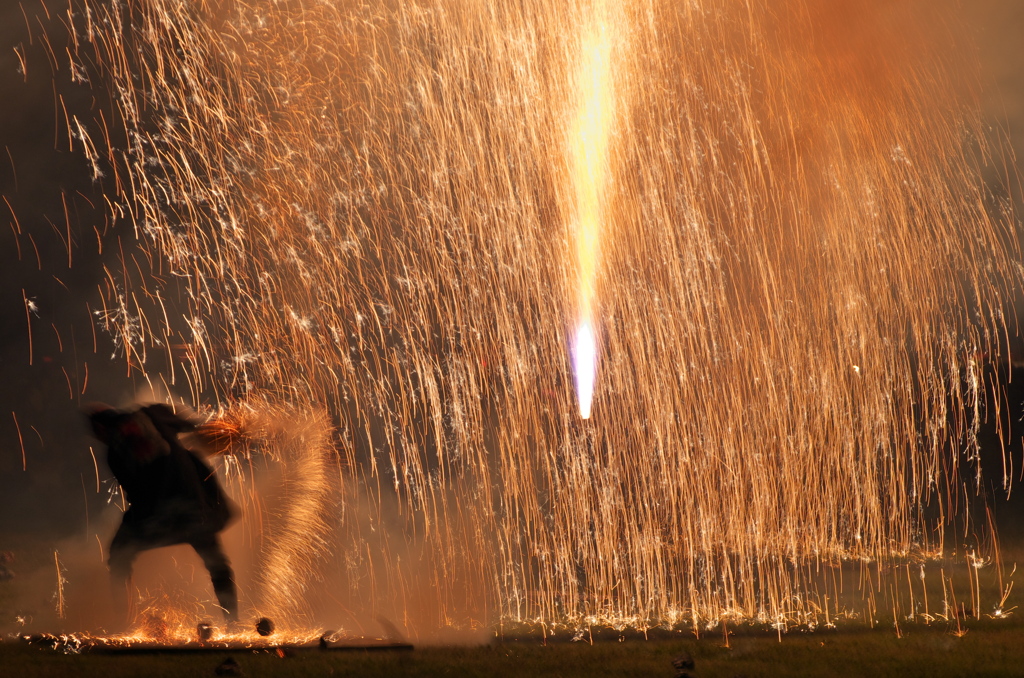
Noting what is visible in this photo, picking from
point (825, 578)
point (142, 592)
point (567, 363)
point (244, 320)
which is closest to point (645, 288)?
point (567, 363)

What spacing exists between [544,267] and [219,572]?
382 cm

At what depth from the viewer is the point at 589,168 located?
7754 mm

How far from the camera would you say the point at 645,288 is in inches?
305

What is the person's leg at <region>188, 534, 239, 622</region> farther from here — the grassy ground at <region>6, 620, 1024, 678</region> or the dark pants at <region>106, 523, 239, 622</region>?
the grassy ground at <region>6, 620, 1024, 678</region>

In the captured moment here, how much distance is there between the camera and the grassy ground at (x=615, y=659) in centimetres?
491

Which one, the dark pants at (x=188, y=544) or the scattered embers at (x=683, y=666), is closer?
the scattered embers at (x=683, y=666)

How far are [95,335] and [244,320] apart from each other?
1.77 meters

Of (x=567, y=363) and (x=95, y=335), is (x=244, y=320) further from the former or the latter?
(x=567, y=363)

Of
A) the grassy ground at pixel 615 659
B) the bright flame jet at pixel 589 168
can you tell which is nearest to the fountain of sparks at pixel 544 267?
the bright flame jet at pixel 589 168

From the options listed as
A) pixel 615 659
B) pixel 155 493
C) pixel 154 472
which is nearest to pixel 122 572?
pixel 155 493

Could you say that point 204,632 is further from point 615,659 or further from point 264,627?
point 615,659

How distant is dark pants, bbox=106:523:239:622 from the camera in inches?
224

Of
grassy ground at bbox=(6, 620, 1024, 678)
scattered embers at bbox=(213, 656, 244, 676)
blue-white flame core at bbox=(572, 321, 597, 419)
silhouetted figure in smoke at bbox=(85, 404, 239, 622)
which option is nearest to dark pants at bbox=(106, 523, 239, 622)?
silhouetted figure in smoke at bbox=(85, 404, 239, 622)

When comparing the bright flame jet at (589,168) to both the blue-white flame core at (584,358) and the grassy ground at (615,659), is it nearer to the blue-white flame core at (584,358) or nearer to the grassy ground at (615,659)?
the blue-white flame core at (584,358)
